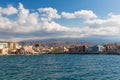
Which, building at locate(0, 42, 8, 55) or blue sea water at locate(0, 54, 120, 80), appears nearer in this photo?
blue sea water at locate(0, 54, 120, 80)

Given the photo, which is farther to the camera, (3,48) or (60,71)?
(3,48)

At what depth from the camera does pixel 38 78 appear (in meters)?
34.3

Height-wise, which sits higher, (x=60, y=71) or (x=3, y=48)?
(x=3, y=48)

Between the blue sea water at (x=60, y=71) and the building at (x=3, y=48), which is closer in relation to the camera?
the blue sea water at (x=60, y=71)

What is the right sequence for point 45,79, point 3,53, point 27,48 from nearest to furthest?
1. point 45,79
2. point 3,53
3. point 27,48

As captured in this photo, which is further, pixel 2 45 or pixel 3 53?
pixel 2 45

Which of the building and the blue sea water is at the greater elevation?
the building

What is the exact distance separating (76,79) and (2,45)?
167313 mm

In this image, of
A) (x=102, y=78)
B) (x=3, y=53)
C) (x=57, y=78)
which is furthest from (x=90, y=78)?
(x=3, y=53)

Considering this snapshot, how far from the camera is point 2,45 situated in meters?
196

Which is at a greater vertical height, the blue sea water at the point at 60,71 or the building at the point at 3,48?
the building at the point at 3,48

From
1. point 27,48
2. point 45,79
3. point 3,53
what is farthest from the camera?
point 27,48

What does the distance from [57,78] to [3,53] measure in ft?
487

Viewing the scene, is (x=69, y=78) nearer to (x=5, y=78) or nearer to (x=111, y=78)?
(x=111, y=78)
